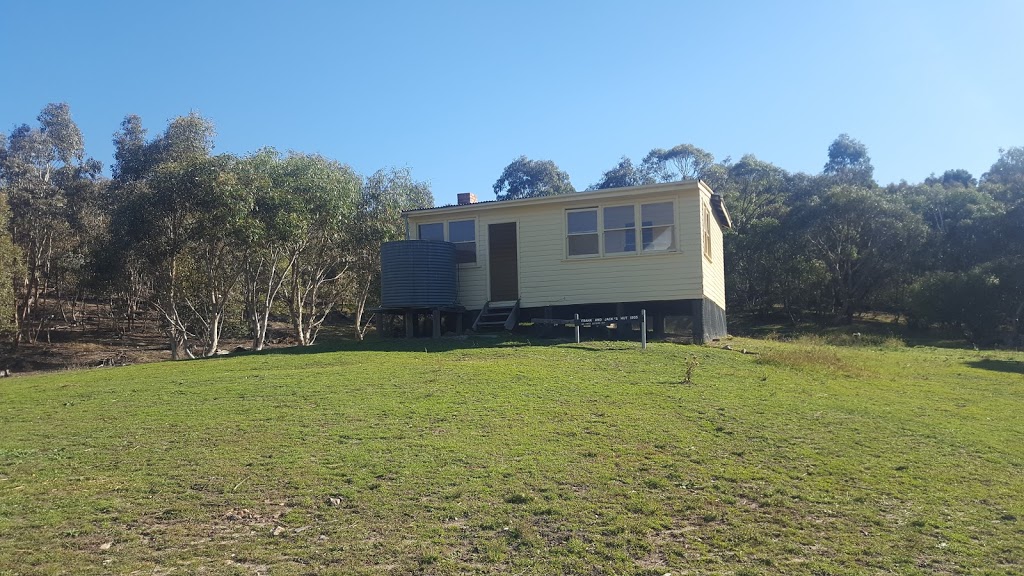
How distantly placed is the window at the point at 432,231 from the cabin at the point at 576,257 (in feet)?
0.09

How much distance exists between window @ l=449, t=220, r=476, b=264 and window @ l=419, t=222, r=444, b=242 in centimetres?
28

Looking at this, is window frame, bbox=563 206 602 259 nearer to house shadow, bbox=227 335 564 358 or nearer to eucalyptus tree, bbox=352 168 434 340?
house shadow, bbox=227 335 564 358

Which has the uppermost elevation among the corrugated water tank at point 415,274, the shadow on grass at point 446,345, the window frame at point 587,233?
the window frame at point 587,233

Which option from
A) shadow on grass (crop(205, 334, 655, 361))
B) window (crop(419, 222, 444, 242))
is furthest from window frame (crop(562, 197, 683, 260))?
window (crop(419, 222, 444, 242))

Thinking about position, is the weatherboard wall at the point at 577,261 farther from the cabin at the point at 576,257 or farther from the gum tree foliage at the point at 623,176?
the gum tree foliage at the point at 623,176

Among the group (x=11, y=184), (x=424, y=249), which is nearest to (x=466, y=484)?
(x=424, y=249)

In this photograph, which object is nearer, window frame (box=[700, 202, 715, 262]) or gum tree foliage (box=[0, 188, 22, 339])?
window frame (box=[700, 202, 715, 262])

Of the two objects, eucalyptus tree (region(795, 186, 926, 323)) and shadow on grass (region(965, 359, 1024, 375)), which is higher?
eucalyptus tree (region(795, 186, 926, 323))

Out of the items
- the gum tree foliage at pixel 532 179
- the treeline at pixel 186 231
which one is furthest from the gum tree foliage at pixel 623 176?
the treeline at pixel 186 231

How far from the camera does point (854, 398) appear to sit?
471 inches

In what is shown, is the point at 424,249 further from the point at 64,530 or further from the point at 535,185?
the point at 535,185

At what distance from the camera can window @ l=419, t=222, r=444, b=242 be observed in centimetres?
2152

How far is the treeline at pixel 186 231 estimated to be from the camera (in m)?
22.4

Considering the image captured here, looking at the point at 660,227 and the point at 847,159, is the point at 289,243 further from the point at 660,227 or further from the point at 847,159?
the point at 847,159
